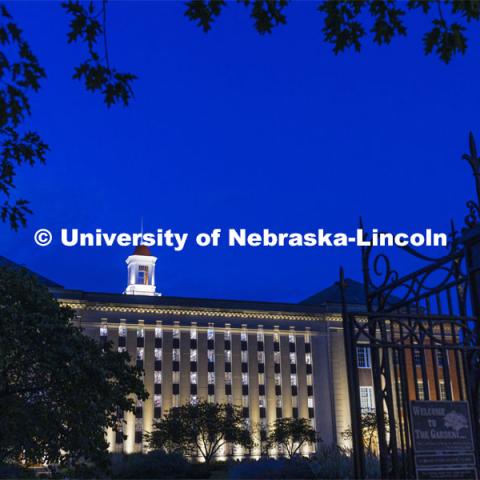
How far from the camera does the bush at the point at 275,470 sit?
21.8 m

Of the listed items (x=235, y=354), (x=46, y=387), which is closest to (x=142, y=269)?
(x=235, y=354)

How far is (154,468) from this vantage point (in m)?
38.4

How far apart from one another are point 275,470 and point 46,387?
312 inches

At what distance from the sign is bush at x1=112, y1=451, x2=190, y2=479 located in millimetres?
33412

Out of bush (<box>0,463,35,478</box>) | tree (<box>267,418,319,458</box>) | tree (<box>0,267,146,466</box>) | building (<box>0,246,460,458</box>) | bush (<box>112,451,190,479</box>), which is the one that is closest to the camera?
tree (<box>0,267,146,466</box>)

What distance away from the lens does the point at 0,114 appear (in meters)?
6.27

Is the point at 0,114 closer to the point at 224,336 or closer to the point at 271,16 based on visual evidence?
the point at 271,16

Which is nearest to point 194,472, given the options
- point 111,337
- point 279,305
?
point 111,337

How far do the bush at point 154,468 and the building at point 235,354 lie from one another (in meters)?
34.6

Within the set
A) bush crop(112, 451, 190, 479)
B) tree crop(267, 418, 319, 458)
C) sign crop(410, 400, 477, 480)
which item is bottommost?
bush crop(112, 451, 190, 479)

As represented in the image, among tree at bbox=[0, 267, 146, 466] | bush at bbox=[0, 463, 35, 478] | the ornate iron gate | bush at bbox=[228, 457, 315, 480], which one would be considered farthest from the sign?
bush at bbox=[0, 463, 35, 478]

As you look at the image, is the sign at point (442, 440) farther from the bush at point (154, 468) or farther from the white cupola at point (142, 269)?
the white cupola at point (142, 269)

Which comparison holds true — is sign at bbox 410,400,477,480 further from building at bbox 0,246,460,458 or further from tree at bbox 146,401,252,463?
building at bbox 0,246,460,458

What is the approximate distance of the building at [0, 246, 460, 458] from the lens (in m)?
76.6
